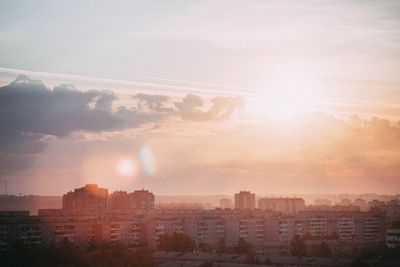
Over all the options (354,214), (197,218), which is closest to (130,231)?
(197,218)

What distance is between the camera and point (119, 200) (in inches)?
2355

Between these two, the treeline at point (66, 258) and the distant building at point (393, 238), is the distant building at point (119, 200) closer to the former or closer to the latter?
the distant building at point (393, 238)

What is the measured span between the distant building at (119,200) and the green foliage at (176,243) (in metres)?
28.0

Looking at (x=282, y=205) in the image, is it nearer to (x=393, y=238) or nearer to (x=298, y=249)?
(x=393, y=238)

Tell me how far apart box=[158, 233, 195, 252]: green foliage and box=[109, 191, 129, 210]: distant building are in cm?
2796

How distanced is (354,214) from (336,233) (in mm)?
3055

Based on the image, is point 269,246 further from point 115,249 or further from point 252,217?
point 115,249

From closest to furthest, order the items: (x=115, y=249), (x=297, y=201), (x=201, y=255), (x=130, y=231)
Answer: (x=115, y=249) < (x=201, y=255) < (x=130, y=231) < (x=297, y=201)

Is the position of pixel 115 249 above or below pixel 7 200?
below

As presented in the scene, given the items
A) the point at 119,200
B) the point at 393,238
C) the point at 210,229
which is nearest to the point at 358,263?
the point at 393,238

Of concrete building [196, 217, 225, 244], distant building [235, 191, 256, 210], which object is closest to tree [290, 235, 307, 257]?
concrete building [196, 217, 225, 244]

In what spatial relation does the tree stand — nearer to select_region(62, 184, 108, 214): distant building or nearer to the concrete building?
the concrete building

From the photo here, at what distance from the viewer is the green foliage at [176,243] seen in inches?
1182

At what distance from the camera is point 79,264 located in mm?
22391
